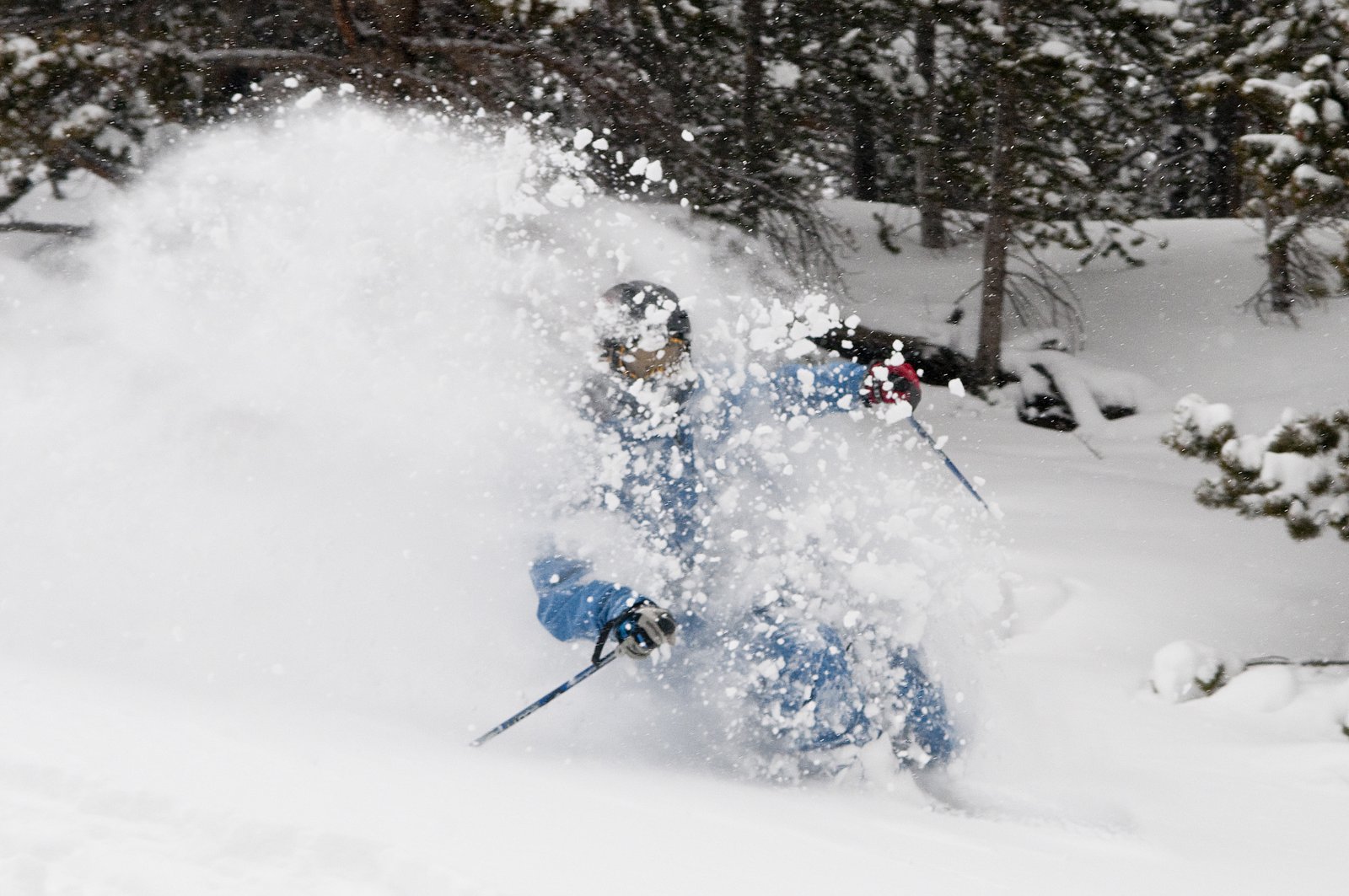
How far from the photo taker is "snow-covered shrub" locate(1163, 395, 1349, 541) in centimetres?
418

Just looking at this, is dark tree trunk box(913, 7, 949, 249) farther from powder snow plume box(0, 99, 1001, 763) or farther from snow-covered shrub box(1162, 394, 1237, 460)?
snow-covered shrub box(1162, 394, 1237, 460)

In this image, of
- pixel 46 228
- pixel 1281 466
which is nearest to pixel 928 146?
pixel 1281 466

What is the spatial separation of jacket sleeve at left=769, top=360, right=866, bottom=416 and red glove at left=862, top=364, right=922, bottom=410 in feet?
0.14

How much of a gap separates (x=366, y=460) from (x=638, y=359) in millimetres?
1738

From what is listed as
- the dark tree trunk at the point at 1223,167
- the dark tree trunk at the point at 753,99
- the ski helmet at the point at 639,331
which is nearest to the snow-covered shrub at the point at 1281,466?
the ski helmet at the point at 639,331

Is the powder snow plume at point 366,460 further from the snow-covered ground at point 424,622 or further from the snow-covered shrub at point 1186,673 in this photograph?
the snow-covered shrub at point 1186,673

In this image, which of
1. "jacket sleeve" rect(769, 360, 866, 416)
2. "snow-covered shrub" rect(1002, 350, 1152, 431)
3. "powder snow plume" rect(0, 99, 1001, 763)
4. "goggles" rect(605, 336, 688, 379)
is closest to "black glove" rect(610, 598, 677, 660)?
"powder snow plume" rect(0, 99, 1001, 763)

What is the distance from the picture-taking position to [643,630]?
307cm

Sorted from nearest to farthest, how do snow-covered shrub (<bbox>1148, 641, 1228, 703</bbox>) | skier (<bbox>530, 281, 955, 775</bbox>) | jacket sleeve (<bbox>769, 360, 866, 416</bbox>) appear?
1. skier (<bbox>530, 281, 955, 775</bbox>)
2. snow-covered shrub (<bbox>1148, 641, 1228, 703</bbox>)
3. jacket sleeve (<bbox>769, 360, 866, 416</bbox>)

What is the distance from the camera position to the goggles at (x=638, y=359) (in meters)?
3.72

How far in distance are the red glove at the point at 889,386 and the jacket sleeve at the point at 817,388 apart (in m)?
0.04

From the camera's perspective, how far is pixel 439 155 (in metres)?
5.47

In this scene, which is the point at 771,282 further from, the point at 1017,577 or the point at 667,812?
the point at 667,812

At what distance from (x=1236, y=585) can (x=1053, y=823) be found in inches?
115
